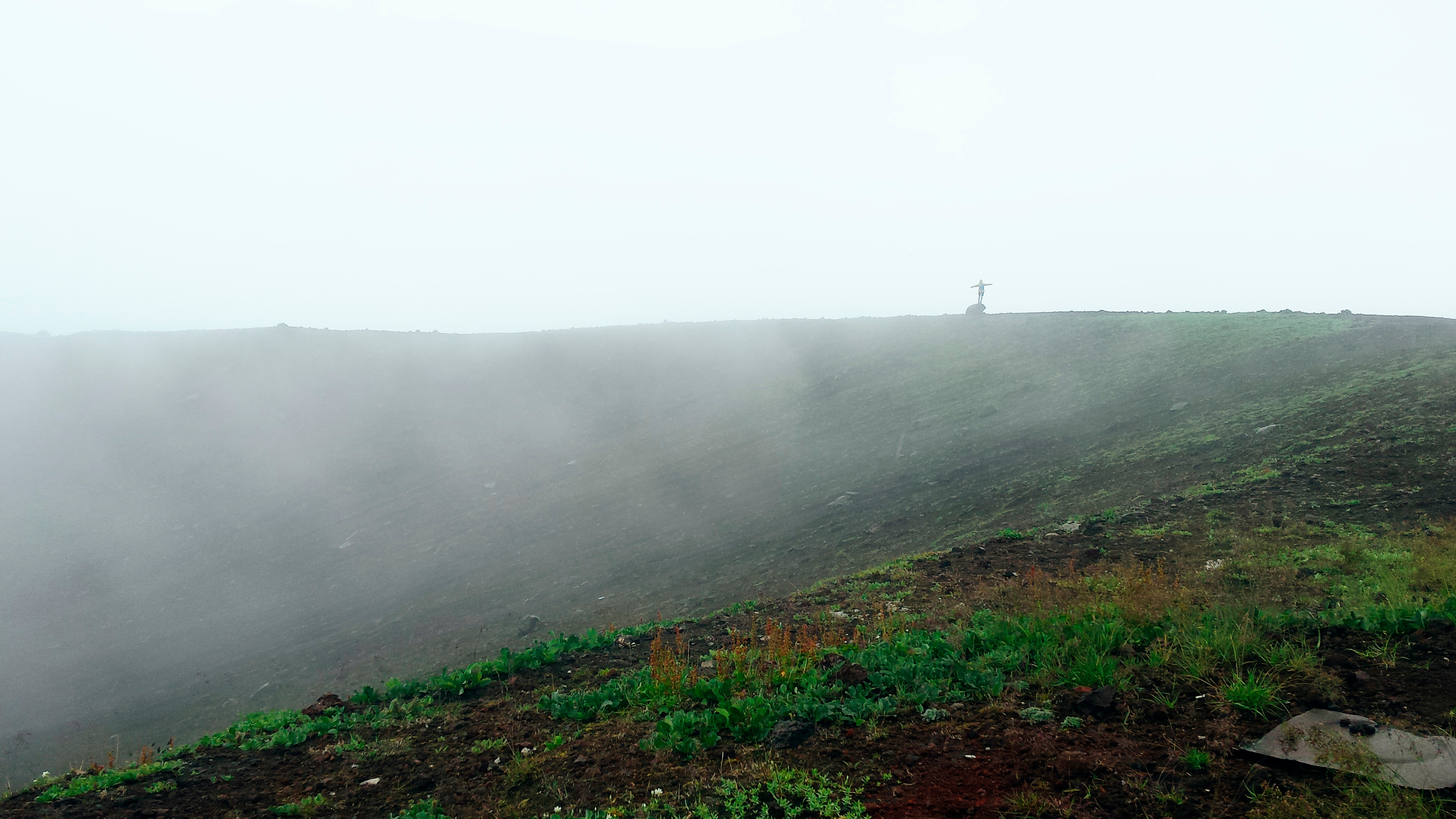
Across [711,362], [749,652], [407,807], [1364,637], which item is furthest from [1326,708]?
[711,362]

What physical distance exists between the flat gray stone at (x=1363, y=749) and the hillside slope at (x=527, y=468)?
7296 millimetres

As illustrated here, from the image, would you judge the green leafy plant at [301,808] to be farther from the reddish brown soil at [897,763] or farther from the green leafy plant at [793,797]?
the green leafy plant at [793,797]

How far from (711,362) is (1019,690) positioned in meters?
24.4

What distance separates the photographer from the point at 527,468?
20641mm

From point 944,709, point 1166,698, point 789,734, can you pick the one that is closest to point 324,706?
point 789,734

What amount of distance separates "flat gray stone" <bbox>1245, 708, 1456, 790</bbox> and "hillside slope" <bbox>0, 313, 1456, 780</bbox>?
23.9 feet

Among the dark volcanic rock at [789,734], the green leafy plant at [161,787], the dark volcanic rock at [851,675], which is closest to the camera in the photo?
the dark volcanic rock at [789,734]

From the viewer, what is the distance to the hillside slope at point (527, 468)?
38.3 feet

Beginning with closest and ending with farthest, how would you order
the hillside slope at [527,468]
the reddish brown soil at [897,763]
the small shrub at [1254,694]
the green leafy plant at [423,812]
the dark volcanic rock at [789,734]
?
the reddish brown soil at [897,763], the small shrub at [1254,694], the green leafy plant at [423,812], the dark volcanic rock at [789,734], the hillside slope at [527,468]

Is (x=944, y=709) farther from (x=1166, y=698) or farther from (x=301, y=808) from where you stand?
(x=301, y=808)

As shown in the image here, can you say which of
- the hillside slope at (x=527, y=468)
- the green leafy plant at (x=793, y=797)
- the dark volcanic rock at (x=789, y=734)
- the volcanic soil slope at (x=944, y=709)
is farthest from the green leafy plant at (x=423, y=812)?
the hillside slope at (x=527, y=468)

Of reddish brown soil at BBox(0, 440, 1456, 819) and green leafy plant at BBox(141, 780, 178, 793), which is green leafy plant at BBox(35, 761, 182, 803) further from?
green leafy plant at BBox(141, 780, 178, 793)

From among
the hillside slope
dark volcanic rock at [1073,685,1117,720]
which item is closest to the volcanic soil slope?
dark volcanic rock at [1073,685,1117,720]

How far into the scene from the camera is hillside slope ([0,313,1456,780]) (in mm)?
11664
